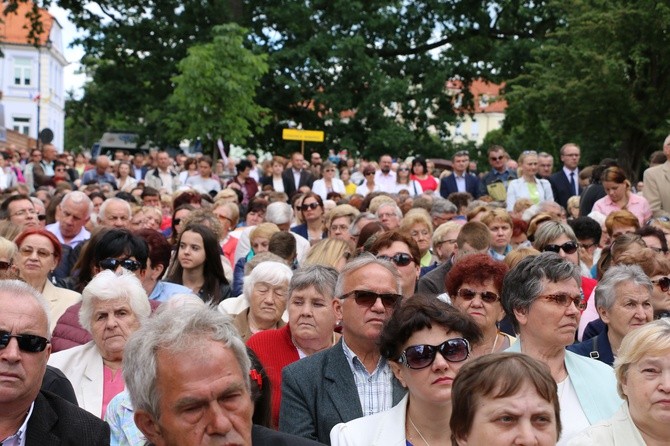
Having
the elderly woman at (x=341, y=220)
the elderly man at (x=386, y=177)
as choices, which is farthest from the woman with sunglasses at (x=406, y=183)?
the elderly woman at (x=341, y=220)

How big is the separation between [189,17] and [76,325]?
2720 cm

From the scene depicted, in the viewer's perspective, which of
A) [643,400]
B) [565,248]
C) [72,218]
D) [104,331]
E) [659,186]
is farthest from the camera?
[659,186]

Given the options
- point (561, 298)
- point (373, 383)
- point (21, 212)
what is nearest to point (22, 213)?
point (21, 212)

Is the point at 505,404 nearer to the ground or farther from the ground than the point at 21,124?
nearer to the ground

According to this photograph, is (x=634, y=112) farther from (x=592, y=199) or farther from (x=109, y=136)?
(x=109, y=136)

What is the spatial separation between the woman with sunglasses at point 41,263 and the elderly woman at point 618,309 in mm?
3636

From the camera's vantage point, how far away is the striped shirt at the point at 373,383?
18.7 feet

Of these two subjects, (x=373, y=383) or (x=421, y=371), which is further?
(x=373, y=383)

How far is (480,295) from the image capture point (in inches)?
264

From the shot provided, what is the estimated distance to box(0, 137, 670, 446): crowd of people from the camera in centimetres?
366

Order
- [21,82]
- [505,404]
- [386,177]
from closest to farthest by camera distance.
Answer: [505,404] < [386,177] < [21,82]

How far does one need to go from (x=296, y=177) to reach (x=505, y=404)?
1655 centimetres

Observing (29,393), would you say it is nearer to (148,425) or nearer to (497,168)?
(148,425)

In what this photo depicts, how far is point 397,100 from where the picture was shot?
34.2 meters
